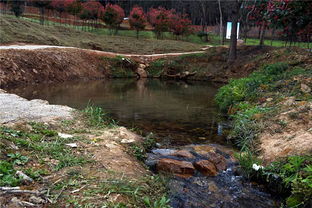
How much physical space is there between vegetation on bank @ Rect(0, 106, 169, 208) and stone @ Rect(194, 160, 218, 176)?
40.3 inches

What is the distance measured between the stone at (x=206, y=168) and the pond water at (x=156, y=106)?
1540mm

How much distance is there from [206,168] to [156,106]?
6.32 m

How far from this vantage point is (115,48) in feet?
84.4

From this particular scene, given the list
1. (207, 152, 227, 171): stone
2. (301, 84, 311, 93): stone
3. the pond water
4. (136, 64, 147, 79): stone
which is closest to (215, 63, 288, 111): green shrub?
the pond water

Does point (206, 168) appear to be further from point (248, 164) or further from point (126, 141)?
point (126, 141)

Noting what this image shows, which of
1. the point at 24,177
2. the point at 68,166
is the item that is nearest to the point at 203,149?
the point at 68,166

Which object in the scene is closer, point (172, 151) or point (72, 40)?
point (172, 151)

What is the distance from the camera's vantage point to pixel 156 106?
11578 mm

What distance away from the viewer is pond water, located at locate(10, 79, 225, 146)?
26.3 ft

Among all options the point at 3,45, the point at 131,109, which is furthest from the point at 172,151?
the point at 3,45

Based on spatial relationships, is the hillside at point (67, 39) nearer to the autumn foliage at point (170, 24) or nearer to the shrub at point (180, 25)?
the autumn foliage at point (170, 24)

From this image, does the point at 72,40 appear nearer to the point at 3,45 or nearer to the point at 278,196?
the point at 3,45

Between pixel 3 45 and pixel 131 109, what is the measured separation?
1260 centimetres

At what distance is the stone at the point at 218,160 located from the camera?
5677mm
